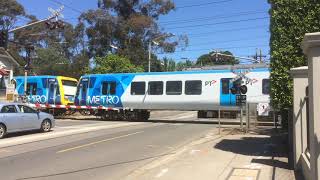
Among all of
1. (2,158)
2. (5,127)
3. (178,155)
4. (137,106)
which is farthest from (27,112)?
(137,106)

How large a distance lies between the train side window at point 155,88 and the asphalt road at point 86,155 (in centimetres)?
1164

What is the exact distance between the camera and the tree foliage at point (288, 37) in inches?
526

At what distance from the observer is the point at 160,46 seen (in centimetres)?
6531

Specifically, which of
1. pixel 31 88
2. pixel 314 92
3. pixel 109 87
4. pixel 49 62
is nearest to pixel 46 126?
pixel 109 87

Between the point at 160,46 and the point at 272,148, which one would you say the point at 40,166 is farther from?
the point at 160,46

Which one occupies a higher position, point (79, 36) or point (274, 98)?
point (79, 36)

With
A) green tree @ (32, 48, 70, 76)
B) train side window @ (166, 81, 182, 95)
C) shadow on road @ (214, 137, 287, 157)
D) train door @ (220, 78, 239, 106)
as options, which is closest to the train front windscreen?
train side window @ (166, 81, 182, 95)

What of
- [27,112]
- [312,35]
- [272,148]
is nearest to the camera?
[312,35]

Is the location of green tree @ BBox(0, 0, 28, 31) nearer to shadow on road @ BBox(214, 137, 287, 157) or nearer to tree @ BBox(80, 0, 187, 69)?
tree @ BBox(80, 0, 187, 69)

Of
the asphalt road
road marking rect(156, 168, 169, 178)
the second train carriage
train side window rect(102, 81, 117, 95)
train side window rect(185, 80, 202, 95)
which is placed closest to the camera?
road marking rect(156, 168, 169, 178)

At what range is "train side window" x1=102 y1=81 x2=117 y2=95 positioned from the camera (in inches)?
1394

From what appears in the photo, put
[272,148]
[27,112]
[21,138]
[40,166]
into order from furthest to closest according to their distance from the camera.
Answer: [27,112], [21,138], [272,148], [40,166]

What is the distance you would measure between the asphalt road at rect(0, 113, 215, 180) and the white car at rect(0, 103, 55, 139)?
2.66ft

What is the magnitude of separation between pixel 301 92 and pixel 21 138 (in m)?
12.4
